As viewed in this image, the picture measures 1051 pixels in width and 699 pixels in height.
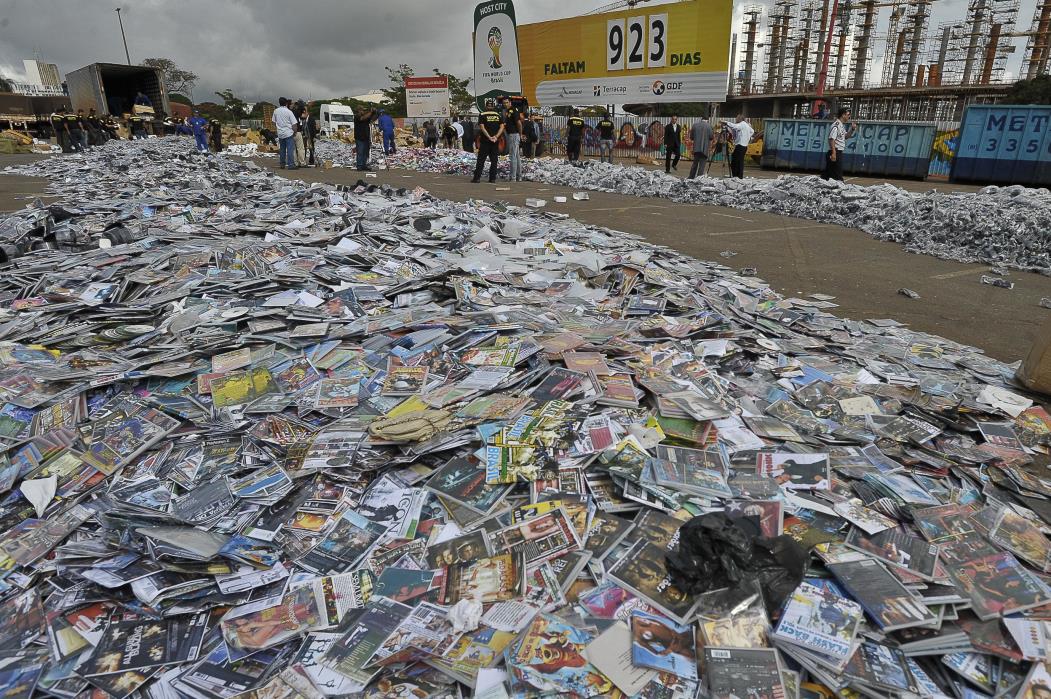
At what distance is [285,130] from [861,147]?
16.2 m

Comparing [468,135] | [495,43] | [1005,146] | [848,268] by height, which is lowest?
[848,268]

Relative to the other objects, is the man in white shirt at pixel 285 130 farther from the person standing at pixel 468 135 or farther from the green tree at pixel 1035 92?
the green tree at pixel 1035 92

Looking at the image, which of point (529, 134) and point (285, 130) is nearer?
point (285, 130)

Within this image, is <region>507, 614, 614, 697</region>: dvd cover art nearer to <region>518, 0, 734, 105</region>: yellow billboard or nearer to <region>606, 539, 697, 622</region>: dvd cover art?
<region>606, 539, 697, 622</region>: dvd cover art

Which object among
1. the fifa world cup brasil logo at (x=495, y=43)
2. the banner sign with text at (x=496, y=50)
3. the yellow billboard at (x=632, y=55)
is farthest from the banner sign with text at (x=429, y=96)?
the fifa world cup brasil logo at (x=495, y=43)

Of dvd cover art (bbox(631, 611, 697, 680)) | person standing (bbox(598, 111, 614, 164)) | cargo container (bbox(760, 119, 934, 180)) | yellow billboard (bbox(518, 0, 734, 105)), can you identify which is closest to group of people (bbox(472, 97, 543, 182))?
person standing (bbox(598, 111, 614, 164))

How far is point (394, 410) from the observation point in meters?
2.70

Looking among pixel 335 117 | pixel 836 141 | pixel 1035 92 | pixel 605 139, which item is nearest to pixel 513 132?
pixel 836 141

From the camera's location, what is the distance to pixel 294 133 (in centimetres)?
1442

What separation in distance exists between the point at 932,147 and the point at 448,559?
19250 mm

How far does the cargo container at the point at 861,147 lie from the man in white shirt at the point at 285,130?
15109 mm

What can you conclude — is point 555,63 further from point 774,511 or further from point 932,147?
point 774,511

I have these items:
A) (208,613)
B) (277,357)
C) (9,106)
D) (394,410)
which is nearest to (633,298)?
(394,410)

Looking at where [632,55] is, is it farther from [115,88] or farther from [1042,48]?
[1042,48]
